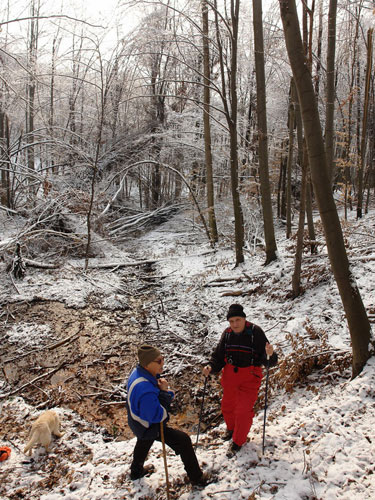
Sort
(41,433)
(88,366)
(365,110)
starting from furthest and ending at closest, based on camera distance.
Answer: (365,110) → (88,366) → (41,433)

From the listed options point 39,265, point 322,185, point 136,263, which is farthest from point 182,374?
point 39,265

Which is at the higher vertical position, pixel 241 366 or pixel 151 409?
pixel 241 366

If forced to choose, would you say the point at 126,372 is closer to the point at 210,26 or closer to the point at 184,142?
the point at 210,26

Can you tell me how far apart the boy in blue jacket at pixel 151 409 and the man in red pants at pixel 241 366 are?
1.82 feet

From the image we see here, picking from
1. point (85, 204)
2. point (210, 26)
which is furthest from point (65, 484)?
point (210, 26)

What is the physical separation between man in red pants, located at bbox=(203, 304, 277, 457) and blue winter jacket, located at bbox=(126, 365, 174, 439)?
65 centimetres

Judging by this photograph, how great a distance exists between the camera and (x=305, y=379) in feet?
14.1

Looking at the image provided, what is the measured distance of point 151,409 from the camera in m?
2.87

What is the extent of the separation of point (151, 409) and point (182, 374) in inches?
106

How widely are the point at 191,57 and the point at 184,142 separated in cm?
353

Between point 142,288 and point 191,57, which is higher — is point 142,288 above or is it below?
below

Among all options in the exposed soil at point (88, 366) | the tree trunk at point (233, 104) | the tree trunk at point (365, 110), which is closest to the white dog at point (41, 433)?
the exposed soil at point (88, 366)

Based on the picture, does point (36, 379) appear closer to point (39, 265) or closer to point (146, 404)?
point (146, 404)

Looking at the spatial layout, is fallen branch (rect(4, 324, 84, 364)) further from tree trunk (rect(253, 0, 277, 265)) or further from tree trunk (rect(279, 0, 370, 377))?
tree trunk (rect(279, 0, 370, 377))
